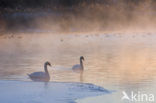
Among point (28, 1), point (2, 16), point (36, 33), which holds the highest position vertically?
point (28, 1)

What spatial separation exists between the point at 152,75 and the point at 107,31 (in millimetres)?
18637

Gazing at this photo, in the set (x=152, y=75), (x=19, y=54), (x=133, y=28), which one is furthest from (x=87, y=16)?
(x=152, y=75)

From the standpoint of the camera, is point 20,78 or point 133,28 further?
point 133,28

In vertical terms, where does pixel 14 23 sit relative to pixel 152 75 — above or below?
above

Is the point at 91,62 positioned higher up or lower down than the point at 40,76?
higher up

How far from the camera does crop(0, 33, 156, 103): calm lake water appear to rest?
12.2 m

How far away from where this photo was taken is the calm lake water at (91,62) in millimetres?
12242

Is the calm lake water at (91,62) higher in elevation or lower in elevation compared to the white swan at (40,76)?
higher

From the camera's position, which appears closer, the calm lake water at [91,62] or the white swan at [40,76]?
the calm lake water at [91,62]

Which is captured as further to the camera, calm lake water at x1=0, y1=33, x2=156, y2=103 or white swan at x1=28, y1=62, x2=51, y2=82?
white swan at x1=28, y1=62, x2=51, y2=82

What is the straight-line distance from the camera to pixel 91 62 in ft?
52.4

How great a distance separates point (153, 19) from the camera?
120ft

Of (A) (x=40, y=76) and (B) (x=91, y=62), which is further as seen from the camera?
(B) (x=91, y=62)

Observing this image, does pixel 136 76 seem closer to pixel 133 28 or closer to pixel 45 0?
pixel 133 28
